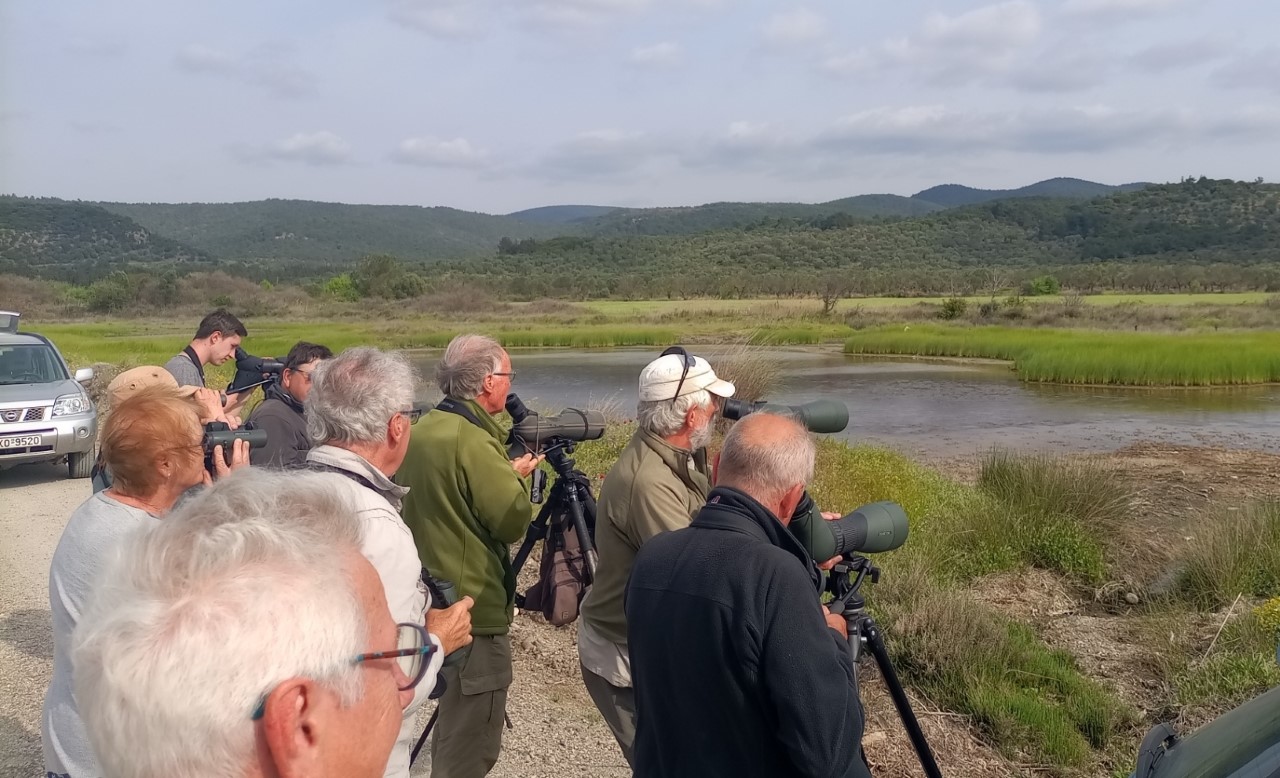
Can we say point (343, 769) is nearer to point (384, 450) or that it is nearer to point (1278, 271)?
point (384, 450)

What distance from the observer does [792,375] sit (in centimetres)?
2700

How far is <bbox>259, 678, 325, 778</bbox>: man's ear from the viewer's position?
1146mm

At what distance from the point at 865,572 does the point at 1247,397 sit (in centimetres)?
2276

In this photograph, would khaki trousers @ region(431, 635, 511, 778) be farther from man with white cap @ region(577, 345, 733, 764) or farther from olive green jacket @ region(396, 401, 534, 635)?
man with white cap @ region(577, 345, 733, 764)

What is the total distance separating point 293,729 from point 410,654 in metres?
0.24

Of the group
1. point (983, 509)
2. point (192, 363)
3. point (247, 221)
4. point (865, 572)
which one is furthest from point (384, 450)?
point (247, 221)

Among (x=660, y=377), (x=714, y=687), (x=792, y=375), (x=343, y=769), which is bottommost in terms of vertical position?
(x=792, y=375)

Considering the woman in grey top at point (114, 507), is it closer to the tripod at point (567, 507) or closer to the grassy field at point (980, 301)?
the tripod at point (567, 507)

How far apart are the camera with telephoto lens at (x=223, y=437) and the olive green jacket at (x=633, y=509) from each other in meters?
1.27

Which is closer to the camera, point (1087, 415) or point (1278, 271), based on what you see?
point (1087, 415)

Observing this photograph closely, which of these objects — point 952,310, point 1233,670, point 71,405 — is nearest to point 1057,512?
point 1233,670

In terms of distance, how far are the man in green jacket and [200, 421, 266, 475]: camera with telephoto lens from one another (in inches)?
23.2

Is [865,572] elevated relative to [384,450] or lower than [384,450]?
lower

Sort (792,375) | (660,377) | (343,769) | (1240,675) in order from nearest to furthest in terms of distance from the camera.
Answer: (343,769) < (660,377) < (1240,675) < (792,375)
